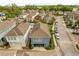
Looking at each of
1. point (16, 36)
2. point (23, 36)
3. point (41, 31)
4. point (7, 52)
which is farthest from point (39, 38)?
point (7, 52)

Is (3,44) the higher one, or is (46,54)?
(3,44)

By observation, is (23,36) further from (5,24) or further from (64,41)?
(64,41)

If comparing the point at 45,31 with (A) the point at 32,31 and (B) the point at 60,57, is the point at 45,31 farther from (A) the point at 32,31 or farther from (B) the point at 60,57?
(B) the point at 60,57

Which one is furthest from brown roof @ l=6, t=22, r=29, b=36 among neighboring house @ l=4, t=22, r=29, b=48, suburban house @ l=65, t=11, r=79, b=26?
suburban house @ l=65, t=11, r=79, b=26

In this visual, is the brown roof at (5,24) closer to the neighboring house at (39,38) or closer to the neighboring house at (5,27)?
the neighboring house at (5,27)

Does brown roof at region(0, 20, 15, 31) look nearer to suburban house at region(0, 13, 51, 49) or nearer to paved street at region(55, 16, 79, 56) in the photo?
suburban house at region(0, 13, 51, 49)

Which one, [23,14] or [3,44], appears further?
[23,14]

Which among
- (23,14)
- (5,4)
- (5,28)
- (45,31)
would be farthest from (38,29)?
(5,4)
